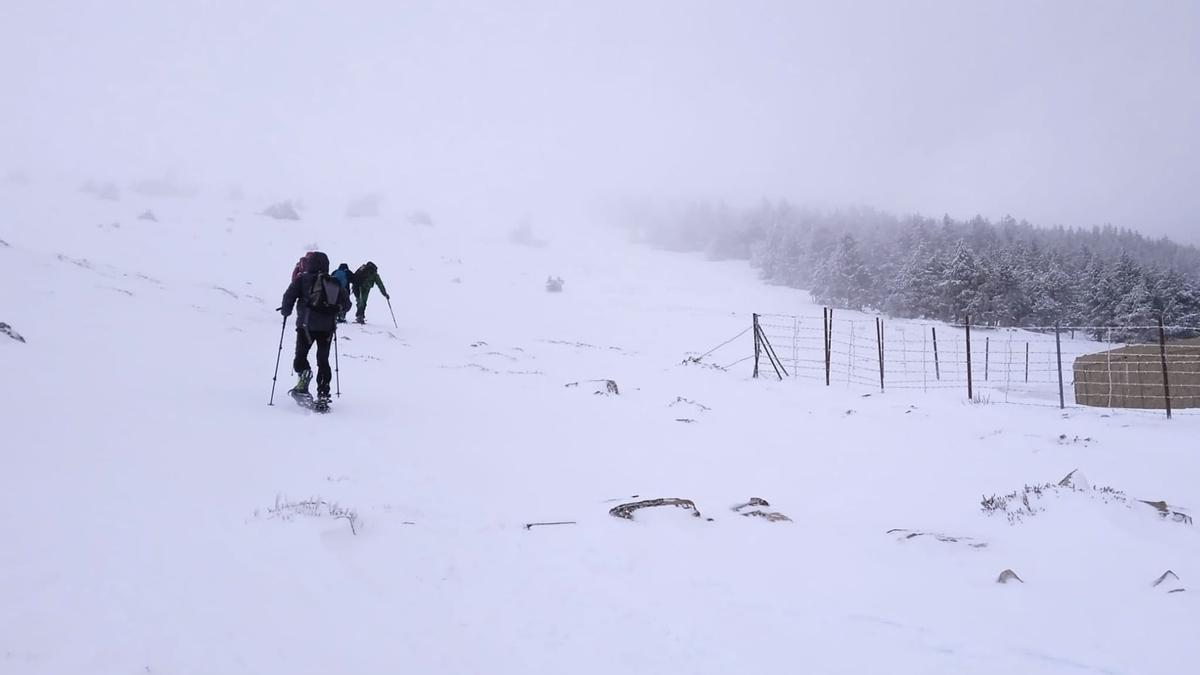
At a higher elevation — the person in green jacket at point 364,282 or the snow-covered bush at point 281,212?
the snow-covered bush at point 281,212

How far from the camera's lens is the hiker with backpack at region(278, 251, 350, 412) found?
7902 mm

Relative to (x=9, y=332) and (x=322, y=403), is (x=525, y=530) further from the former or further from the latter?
(x=9, y=332)

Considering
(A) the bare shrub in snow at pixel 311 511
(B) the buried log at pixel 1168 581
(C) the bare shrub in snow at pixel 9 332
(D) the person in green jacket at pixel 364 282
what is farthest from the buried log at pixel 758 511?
(D) the person in green jacket at pixel 364 282

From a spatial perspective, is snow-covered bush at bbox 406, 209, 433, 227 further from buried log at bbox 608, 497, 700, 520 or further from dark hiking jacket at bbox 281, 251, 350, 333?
buried log at bbox 608, 497, 700, 520

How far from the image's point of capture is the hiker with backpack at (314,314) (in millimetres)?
7902

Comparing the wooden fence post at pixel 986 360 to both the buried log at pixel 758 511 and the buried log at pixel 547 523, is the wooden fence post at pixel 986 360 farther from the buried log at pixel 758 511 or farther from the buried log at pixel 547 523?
the buried log at pixel 547 523

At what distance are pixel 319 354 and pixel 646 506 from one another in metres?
5.26

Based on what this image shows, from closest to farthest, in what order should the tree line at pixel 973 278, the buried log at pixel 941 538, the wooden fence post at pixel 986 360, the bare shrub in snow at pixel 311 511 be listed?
1. the bare shrub in snow at pixel 311 511
2. the buried log at pixel 941 538
3. the wooden fence post at pixel 986 360
4. the tree line at pixel 973 278

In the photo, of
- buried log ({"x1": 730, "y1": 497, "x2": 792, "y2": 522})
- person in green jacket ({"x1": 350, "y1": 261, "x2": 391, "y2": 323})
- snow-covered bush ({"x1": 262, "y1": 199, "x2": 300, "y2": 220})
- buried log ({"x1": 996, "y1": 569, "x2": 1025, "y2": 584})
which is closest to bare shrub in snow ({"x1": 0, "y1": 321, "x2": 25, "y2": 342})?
person in green jacket ({"x1": 350, "y1": 261, "x2": 391, "y2": 323})

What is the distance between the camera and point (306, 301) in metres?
7.96

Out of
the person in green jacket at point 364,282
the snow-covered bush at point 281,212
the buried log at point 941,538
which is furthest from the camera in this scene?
the snow-covered bush at point 281,212

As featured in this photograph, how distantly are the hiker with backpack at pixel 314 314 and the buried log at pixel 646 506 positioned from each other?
4675 mm

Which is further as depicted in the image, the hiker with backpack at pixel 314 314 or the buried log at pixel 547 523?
the hiker with backpack at pixel 314 314

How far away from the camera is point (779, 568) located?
446cm
